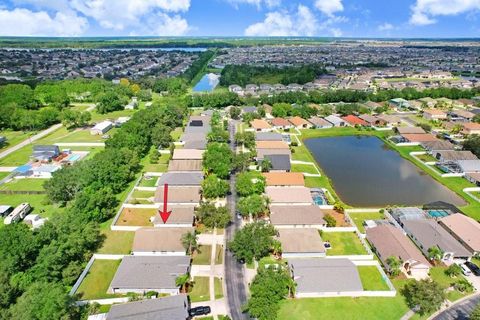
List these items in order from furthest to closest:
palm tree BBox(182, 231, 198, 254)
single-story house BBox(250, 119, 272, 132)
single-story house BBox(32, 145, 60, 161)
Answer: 1. single-story house BBox(250, 119, 272, 132)
2. single-story house BBox(32, 145, 60, 161)
3. palm tree BBox(182, 231, 198, 254)

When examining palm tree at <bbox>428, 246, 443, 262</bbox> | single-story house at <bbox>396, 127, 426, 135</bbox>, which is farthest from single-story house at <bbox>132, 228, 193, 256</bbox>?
single-story house at <bbox>396, 127, 426, 135</bbox>

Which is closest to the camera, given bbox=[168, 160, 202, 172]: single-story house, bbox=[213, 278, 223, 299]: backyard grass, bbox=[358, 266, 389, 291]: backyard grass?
bbox=[213, 278, 223, 299]: backyard grass

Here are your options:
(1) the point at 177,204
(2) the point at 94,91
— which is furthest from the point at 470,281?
(2) the point at 94,91

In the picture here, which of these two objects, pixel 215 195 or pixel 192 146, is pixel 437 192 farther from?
pixel 192 146

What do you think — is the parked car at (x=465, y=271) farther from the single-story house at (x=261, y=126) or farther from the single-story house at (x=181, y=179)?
the single-story house at (x=261, y=126)

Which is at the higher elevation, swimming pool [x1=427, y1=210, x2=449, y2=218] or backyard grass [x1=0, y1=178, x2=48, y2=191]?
swimming pool [x1=427, y1=210, x2=449, y2=218]

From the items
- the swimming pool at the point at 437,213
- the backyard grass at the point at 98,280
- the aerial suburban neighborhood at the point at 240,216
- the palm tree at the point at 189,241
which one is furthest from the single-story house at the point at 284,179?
the backyard grass at the point at 98,280

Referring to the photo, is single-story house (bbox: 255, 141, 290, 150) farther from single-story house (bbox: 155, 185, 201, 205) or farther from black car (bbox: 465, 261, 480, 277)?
black car (bbox: 465, 261, 480, 277)
